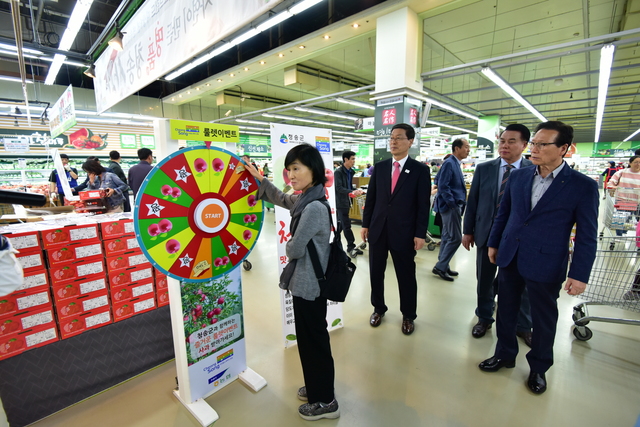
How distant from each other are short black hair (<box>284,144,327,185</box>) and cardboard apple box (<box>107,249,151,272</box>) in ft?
4.39

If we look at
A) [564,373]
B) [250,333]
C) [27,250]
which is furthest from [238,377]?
[564,373]

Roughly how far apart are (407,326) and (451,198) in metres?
1.85

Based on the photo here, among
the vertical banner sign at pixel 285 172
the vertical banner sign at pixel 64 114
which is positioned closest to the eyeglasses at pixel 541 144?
the vertical banner sign at pixel 285 172

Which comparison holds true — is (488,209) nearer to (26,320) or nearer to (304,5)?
(304,5)

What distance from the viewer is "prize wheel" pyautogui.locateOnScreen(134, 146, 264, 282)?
1.44 metres

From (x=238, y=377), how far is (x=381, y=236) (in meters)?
1.63

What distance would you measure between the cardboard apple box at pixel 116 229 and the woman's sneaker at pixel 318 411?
5.54 feet

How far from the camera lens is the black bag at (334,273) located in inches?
60.4

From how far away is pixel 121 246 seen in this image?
2080 mm

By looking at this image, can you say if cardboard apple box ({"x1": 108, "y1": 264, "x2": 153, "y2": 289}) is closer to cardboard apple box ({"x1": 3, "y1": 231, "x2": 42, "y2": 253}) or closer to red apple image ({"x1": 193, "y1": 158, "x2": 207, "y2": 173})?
cardboard apple box ({"x1": 3, "y1": 231, "x2": 42, "y2": 253})

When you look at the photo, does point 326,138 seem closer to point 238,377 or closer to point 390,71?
point 238,377

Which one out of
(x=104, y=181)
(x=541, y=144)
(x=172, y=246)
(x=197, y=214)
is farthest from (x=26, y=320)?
(x=541, y=144)

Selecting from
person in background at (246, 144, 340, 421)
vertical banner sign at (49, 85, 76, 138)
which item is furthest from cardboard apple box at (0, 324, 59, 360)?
vertical banner sign at (49, 85, 76, 138)

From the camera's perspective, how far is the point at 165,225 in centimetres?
149
